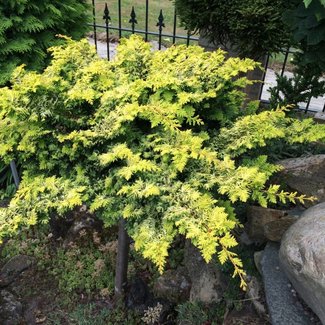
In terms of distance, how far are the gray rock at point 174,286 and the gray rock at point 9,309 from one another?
1.30 metres

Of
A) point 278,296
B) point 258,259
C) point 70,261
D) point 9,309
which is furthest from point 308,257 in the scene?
point 9,309

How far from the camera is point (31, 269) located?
4078mm

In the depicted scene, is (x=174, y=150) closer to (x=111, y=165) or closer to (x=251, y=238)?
(x=111, y=165)

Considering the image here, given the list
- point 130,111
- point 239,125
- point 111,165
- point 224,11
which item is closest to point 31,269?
point 111,165

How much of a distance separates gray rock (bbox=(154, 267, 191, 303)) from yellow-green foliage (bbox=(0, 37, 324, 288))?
120 cm

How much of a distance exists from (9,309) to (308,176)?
9.60ft

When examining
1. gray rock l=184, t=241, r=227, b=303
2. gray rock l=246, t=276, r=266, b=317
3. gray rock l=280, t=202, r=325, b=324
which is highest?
gray rock l=280, t=202, r=325, b=324

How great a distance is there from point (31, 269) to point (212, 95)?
8.95ft

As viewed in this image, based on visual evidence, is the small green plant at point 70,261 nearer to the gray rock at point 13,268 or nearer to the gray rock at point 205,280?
the gray rock at point 13,268

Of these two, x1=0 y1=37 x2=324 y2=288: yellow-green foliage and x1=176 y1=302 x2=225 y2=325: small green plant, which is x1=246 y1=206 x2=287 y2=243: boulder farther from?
x1=176 y1=302 x2=225 y2=325: small green plant

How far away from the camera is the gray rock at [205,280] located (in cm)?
329

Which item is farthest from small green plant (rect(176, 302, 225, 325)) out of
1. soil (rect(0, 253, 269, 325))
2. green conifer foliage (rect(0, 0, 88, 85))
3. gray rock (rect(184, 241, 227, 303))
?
green conifer foliage (rect(0, 0, 88, 85))

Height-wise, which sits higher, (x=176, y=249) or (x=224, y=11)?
(x=224, y=11)

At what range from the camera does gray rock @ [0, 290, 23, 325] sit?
3.58 m
